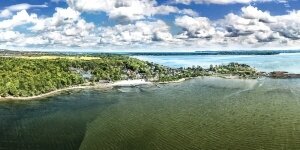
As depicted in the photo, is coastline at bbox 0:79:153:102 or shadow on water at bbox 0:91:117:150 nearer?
shadow on water at bbox 0:91:117:150

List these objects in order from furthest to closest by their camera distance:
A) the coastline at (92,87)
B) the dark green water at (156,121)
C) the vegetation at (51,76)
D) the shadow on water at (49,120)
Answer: the vegetation at (51,76) < the coastline at (92,87) < the shadow on water at (49,120) < the dark green water at (156,121)

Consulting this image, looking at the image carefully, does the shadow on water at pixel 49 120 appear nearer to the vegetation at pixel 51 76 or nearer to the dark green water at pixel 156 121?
the dark green water at pixel 156 121

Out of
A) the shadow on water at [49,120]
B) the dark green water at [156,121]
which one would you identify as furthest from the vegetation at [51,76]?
the dark green water at [156,121]

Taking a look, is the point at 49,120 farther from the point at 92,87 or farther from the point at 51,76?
the point at 51,76

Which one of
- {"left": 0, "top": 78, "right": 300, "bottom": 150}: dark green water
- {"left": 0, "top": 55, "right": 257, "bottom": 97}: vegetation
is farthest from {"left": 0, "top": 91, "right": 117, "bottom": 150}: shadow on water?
{"left": 0, "top": 55, "right": 257, "bottom": 97}: vegetation

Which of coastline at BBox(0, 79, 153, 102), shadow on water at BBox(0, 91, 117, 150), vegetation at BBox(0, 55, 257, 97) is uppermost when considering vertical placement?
vegetation at BBox(0, 55, 257, 97)

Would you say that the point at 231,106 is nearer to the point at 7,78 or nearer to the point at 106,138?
the point at 106,138

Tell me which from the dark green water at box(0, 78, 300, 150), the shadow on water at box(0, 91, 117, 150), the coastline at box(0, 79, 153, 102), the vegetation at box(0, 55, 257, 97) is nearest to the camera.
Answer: the dark green water at box(0, 78, 300, 150)

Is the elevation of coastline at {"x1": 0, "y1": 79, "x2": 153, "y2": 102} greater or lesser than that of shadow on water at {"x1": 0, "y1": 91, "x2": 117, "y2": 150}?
greater

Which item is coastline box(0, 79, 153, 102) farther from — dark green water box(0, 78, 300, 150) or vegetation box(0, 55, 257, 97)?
dark green water box(0, 78, 300, 150)

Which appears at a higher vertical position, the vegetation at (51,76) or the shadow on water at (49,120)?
the vegetation at (51,76)
